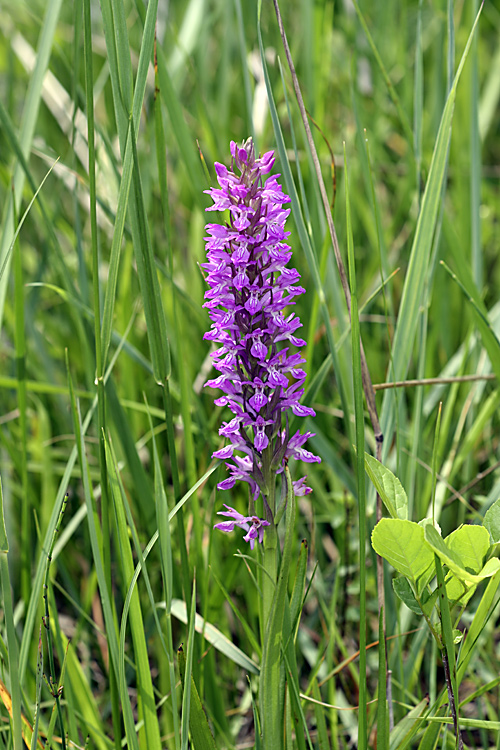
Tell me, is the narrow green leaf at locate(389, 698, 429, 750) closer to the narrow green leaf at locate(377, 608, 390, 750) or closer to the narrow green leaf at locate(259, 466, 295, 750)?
→ the narrow green leaf at locate(377, 608, 390, 750)

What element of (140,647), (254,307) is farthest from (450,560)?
(140,647)

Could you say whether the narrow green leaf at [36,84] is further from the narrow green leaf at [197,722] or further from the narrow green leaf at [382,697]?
the narrow green leaf at [382,697]

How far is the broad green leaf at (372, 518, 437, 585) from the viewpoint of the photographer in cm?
96

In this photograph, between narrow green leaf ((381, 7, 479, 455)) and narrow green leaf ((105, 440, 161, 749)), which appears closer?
narrow green leaf ((105, 440, 161, 749))

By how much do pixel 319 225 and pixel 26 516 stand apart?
1.17 m

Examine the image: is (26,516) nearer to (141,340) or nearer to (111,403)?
(111,403)

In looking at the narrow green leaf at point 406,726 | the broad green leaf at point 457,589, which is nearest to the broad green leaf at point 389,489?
the broad green leaf at point 457,589

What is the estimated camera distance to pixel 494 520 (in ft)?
3.49

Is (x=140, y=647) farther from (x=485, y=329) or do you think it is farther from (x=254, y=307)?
(x=485, y=329)

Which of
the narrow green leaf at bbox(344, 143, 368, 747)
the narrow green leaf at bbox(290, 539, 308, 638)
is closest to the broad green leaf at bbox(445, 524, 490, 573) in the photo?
the narrow green leaf at bbox(344, 143, 368, 747)

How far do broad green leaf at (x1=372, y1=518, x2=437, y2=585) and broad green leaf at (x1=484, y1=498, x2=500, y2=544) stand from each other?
129mm

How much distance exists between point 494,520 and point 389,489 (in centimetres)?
18

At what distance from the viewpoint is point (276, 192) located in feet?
3.51

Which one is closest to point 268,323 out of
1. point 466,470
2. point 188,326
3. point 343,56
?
point 466,470
